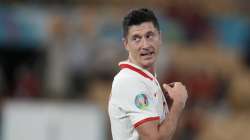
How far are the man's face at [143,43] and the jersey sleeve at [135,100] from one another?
7.6 inches

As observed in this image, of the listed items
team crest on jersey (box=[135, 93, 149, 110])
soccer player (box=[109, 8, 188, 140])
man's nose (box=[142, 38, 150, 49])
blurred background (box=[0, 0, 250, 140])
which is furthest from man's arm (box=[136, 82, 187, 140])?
blurred background (box=[0, 0, 250, 140])

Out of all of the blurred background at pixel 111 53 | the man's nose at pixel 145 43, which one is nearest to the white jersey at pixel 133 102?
the man's nose at pixel 145 43

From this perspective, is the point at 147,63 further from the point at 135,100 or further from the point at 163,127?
the point at 163,127

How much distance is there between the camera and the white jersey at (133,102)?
5.11 m

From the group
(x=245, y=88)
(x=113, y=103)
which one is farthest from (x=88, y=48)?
(x=113, y=103)

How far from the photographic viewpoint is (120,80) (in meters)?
5.15

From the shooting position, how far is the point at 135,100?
511 centimetres

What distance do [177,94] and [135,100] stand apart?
35 cm

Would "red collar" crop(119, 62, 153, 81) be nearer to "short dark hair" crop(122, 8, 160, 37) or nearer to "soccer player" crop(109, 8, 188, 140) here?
"soccer player" crop(109, 8, 188, 140)

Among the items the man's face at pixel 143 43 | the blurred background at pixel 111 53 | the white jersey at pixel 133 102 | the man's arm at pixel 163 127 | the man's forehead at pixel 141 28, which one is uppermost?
the man's forehead at pixel 141 28

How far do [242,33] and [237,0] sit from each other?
150cm

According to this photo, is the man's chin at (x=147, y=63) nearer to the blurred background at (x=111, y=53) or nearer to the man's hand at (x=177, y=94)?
the man's hand at (x=177, y=94)

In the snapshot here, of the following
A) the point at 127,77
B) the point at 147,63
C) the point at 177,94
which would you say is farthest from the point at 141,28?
the point at 177,94

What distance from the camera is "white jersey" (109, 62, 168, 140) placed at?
5.11m
